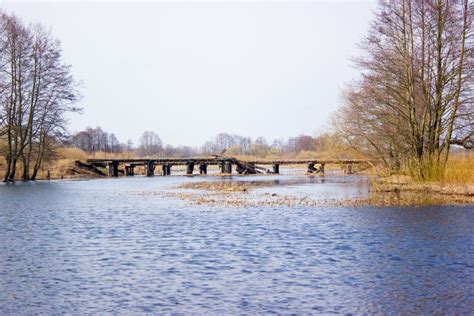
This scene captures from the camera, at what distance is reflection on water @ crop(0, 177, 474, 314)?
30.9 feet

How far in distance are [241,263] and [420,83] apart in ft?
73.4

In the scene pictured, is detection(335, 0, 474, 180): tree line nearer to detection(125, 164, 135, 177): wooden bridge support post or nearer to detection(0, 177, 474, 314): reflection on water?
detection(0, 177, 474, 314): reflection on water

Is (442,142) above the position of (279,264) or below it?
above

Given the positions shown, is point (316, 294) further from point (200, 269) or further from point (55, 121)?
point (55, 121)

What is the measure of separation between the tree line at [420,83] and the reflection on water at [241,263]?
34.2 feet

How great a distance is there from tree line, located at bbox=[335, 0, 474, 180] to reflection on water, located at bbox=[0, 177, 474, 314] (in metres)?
10.4

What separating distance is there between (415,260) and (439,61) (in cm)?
2103

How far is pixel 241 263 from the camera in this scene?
12.4 metres

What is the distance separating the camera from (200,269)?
11.9 meters

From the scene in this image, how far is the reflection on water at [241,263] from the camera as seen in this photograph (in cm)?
941

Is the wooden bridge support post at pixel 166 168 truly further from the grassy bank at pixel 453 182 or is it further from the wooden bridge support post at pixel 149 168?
the grassy bank at pixel 453 182

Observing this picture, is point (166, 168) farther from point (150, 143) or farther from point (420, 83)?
point (150, 143)

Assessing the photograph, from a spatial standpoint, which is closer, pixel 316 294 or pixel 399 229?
pixel 316 294

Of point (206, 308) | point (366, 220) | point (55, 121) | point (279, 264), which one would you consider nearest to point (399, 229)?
point (366, 220)
